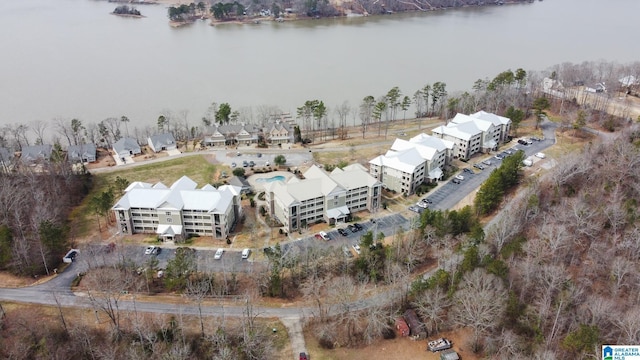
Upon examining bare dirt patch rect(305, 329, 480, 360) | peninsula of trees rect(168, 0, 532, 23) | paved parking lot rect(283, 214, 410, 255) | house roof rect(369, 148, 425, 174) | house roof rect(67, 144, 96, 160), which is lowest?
bare dirt patch rect(305, 329, 480, 360)

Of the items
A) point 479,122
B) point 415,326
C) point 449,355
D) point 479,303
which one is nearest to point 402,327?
point 415,326

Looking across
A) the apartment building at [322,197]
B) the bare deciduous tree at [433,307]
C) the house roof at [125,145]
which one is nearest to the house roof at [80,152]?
the house roof at [125,145]

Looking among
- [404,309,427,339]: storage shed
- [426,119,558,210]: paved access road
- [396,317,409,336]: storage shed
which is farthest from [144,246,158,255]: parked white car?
[426,119,558,210]: paved access road

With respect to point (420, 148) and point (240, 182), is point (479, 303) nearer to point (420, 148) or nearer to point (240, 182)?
point (420, 148)

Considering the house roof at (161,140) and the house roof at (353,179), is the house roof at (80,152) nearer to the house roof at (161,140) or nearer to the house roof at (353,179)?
the house roof at (161,140)

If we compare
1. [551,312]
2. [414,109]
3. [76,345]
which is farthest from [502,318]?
[414,109]

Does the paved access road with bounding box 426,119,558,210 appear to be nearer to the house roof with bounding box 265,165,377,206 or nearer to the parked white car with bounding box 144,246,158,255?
the house roof with bounding box 265,165,377,206
